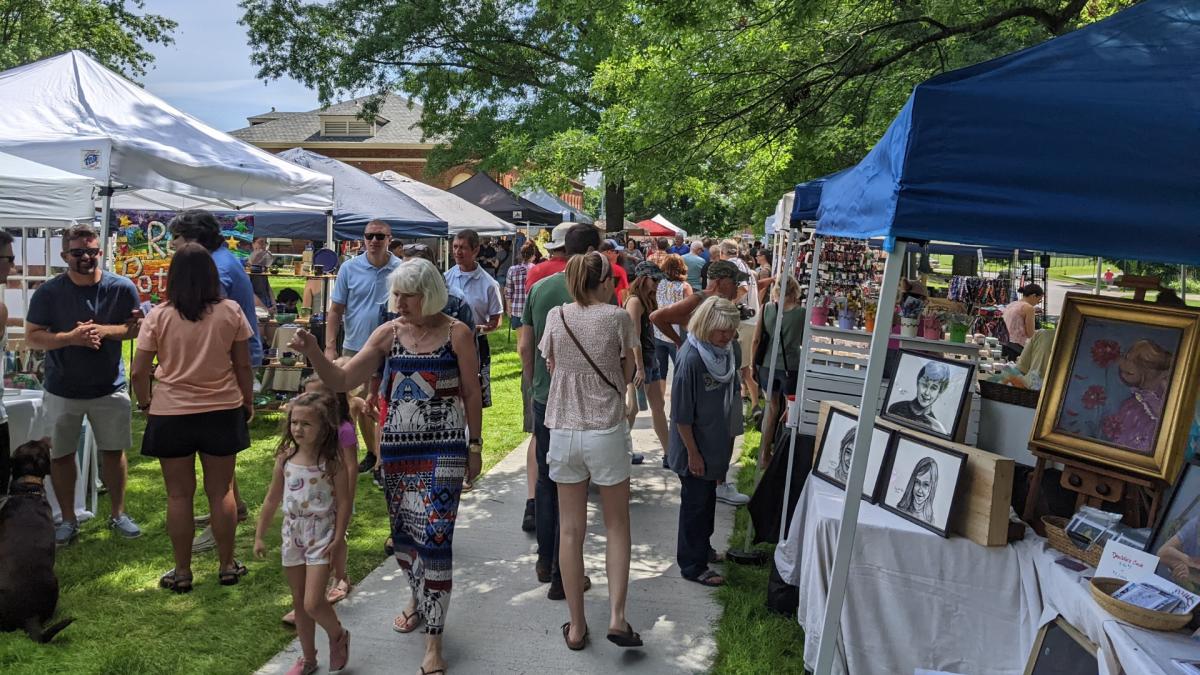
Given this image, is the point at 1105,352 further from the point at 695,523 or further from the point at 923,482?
the point at 695,523

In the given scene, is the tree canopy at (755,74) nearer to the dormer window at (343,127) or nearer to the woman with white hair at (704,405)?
the woman with white hair at (704,405)

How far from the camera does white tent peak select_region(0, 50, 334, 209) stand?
6.01m

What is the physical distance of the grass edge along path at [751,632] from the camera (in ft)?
13.2

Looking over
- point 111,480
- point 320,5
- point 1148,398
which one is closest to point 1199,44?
point 1148,398

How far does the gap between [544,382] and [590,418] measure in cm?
106

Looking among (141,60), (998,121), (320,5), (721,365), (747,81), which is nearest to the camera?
(998,121)

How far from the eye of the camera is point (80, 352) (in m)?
5.08

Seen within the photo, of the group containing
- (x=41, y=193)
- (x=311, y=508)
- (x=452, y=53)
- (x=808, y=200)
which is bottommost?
(x=311, y=508)

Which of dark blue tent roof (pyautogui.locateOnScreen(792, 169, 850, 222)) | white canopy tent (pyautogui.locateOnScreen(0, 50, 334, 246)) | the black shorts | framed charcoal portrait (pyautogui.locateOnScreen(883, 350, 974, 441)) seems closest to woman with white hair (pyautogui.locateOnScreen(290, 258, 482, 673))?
the black shorts

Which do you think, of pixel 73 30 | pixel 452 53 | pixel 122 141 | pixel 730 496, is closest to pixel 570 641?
pixel 730 496

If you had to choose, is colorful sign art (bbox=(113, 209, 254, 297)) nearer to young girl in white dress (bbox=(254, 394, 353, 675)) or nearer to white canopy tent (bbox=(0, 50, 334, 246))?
white canopy tent (bbox=(0, 50, 334, 246))

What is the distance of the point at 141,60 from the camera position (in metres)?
33.9

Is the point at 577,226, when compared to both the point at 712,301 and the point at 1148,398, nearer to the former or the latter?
the point at 712,301

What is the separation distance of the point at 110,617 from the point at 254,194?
3.89 m
